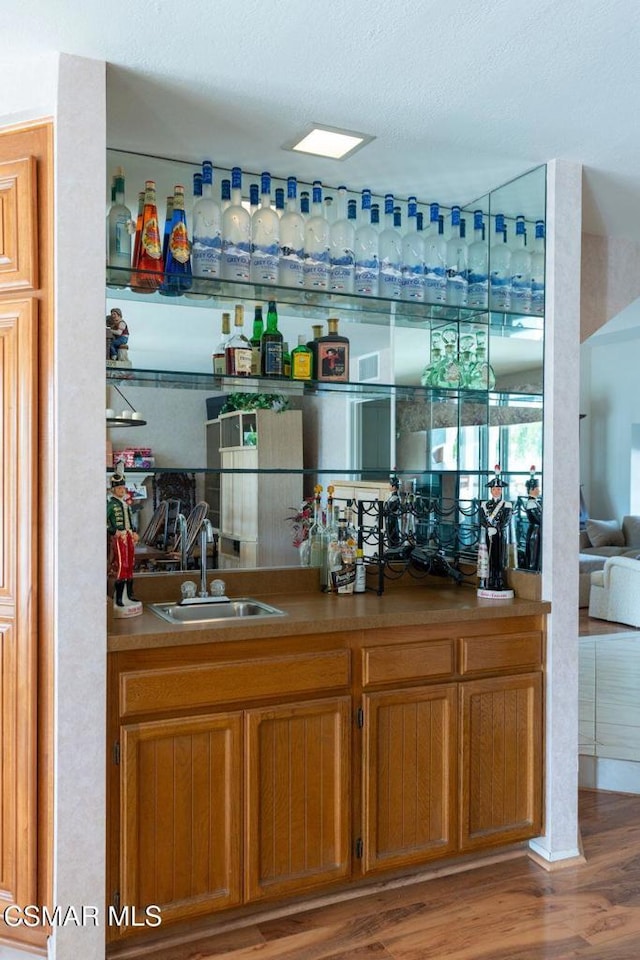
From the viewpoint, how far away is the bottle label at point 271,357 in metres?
2.84

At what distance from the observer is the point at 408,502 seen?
3.18m

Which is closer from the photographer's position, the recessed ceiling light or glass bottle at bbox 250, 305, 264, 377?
the recessed ceiling light

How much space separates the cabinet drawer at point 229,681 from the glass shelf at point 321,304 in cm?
Answer: 126

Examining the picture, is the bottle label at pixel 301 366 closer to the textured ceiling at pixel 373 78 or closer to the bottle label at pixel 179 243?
the bottle label at pixel 179 243

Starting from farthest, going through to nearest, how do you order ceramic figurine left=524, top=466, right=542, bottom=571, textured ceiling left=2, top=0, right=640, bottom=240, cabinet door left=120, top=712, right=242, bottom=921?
ceramic figurine left=524, top=466, right=542, bottom=571, cabinet door left=120, top=712, right=242, bottom=921, textured ceiling left=2, top=0, right=640, bottom=240

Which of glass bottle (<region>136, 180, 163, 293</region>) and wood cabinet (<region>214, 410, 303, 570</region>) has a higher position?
glass bottle (<region>136, 180, 163, 293</region>)

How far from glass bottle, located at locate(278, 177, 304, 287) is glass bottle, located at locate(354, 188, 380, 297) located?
0.82 ft

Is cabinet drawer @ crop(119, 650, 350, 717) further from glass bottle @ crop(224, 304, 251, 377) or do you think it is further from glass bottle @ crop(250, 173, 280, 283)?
glass bottle @ crop(250, 173, 280, 283)

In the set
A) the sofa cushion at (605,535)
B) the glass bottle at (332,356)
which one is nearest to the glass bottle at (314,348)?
the glass bottle at (332,356)

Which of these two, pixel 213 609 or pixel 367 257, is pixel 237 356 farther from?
pixel 213 609

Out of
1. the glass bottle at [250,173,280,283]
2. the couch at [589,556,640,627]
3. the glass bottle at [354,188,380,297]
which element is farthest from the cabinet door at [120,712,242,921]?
the couch at [589,556,640,627]

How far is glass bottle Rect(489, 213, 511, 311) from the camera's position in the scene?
3125mm

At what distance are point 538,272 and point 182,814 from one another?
7.61 ft

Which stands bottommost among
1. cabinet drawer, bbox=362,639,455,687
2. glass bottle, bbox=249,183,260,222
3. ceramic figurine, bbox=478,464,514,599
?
cabinet drawer, bbox=362,639,455,687
